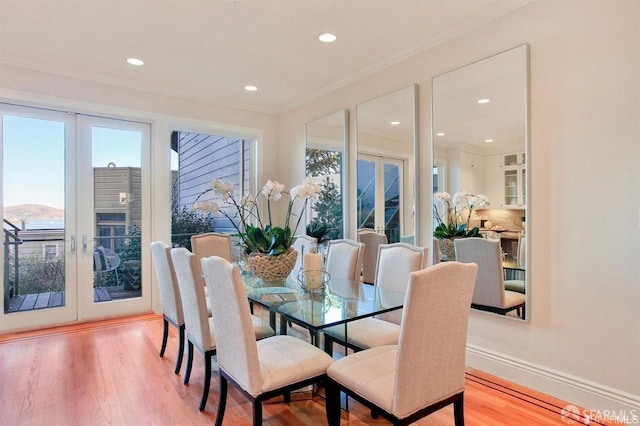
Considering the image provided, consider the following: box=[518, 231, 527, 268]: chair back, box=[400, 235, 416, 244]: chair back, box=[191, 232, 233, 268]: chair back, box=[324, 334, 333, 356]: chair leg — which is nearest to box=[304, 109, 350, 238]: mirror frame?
box=[400, 235, 416, 244]: chair back

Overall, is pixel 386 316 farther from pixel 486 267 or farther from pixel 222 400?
pixel 222 400

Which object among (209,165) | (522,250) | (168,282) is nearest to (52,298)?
(168,282)

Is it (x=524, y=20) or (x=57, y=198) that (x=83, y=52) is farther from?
(x=524, y=20)

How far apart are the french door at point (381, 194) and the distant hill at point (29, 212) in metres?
3.30

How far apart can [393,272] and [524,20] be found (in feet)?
6.54

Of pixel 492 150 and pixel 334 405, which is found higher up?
pixel 492 150

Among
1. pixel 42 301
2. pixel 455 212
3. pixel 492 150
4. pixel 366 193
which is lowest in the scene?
pixel 42 301

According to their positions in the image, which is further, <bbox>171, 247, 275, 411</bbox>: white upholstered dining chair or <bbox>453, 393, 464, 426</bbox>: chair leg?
<bbox>171, 247, 275, 411</bbox>: white upholstered dining chair

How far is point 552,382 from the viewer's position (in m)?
2.43

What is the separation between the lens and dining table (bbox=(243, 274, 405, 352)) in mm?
1986

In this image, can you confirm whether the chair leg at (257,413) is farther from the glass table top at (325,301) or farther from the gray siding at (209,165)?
the gray siding at (209,165)

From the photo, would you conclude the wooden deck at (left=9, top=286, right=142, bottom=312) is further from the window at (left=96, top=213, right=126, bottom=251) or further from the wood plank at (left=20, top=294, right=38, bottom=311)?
the window at (left=96, top=213, right=126, bottom=251)

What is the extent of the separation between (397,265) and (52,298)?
3.71 metres

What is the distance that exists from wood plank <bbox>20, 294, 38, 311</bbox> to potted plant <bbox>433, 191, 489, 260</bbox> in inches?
163
